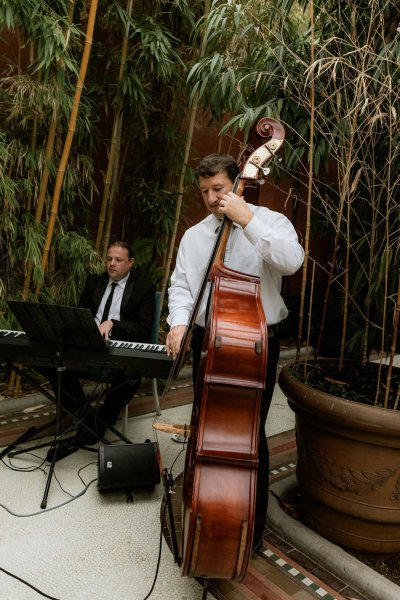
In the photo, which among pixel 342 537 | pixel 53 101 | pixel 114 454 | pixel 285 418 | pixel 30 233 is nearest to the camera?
pixel 342 537

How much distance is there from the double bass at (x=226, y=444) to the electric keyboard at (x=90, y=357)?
35.2 inches

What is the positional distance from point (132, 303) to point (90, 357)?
655 millimetres

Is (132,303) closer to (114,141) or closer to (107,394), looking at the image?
(107,394)

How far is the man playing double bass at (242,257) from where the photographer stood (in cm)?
151

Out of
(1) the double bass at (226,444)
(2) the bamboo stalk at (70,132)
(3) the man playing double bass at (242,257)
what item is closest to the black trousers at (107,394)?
(2) the bamboo stalk at (70,132)

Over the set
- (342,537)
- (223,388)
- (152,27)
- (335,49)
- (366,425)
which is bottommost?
(342,537)

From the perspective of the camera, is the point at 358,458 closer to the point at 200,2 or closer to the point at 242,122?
the point at 242,122

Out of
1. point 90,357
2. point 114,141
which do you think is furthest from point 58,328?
point 114,141

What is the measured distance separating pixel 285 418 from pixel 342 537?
1.47 meters

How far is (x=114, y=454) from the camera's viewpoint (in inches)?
87.3

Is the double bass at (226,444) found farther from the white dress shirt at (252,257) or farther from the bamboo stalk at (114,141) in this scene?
the bamboo stalk at (114,141)

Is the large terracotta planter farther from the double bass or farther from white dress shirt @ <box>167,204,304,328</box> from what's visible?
the double bass

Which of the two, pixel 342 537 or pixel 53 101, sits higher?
pixel 53 101

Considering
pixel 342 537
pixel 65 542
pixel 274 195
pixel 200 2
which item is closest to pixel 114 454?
pixel 65 542
